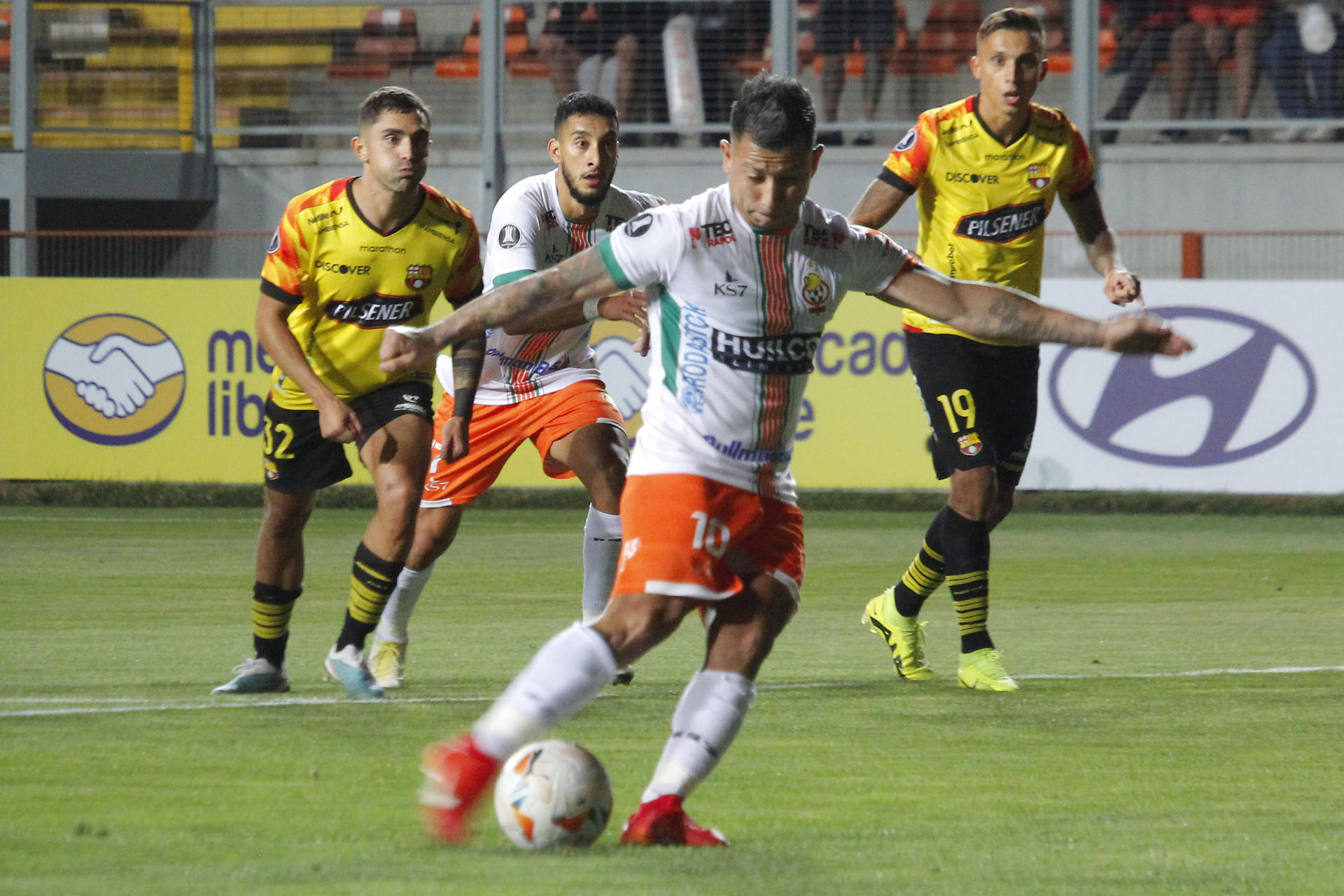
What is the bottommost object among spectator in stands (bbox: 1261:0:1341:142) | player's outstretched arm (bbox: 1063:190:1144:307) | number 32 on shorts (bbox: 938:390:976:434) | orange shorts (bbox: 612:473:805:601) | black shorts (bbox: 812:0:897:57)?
orange shorts (bbox: 612:473:805:601)

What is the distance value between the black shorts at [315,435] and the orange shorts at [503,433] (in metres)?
0.51

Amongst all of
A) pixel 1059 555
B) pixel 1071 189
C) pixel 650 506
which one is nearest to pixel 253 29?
pixel 1059 555

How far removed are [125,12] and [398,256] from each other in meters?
15.7

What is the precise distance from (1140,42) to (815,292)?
1677 cm

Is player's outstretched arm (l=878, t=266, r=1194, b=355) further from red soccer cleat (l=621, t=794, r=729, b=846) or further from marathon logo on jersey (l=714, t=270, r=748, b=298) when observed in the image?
red soccer cleat (l=621, t=794, r=729, b=846)

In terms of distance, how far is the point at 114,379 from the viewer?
52.5ft

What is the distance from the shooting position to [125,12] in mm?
21125

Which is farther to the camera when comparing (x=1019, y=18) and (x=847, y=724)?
(x=1019, y=18)

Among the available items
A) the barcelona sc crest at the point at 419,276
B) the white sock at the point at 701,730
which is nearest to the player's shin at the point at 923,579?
the barcelona sc crest at the point at 419,276

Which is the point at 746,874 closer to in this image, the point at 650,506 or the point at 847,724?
the point at 650,506

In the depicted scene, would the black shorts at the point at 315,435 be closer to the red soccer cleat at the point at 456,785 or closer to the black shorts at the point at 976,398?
the black shorts at the point at 976,398

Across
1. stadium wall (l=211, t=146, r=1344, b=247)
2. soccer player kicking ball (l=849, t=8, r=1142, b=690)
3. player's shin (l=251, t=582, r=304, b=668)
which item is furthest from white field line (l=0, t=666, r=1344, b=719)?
stadium wall (l=211, t=146, r=1344, b=247)

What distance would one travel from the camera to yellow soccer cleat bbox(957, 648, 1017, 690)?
23.2 ft

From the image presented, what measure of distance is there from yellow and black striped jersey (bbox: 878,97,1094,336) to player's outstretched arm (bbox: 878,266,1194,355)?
8.41 ft
